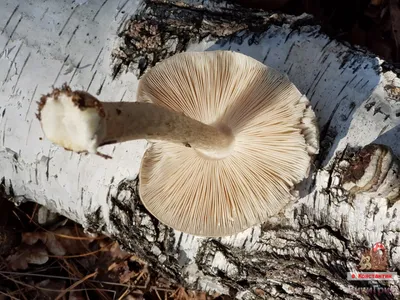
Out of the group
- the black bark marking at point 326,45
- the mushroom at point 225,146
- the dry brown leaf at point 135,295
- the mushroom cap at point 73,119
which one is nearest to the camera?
the mushroom cap at point 73,119

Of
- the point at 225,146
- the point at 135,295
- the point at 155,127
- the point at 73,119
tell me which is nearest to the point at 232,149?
the point at 225,146

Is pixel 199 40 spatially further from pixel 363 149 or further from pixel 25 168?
pixel 25 168

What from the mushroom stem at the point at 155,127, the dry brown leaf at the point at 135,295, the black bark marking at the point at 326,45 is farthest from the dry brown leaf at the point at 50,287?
the black bark marking at the point at 326,45

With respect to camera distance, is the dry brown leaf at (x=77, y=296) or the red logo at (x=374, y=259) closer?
the red logo at (x=374, y=259)

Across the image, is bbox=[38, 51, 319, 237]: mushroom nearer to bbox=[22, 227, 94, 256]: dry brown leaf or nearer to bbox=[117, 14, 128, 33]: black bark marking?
bbox=[117, 14, 128, 33]: black bark marking

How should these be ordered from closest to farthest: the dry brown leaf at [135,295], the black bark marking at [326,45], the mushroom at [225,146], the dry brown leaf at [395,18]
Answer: the mushroom at [225,146]
the black bark marking at [326,45]
the dry brown leaf at [395,18]
the dry brown leaf at [135,295]

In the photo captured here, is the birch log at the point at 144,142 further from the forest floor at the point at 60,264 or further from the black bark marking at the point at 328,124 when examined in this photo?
the forest floor at the point at 60,264

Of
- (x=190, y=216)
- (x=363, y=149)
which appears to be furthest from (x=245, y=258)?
(x=363, y=149)
